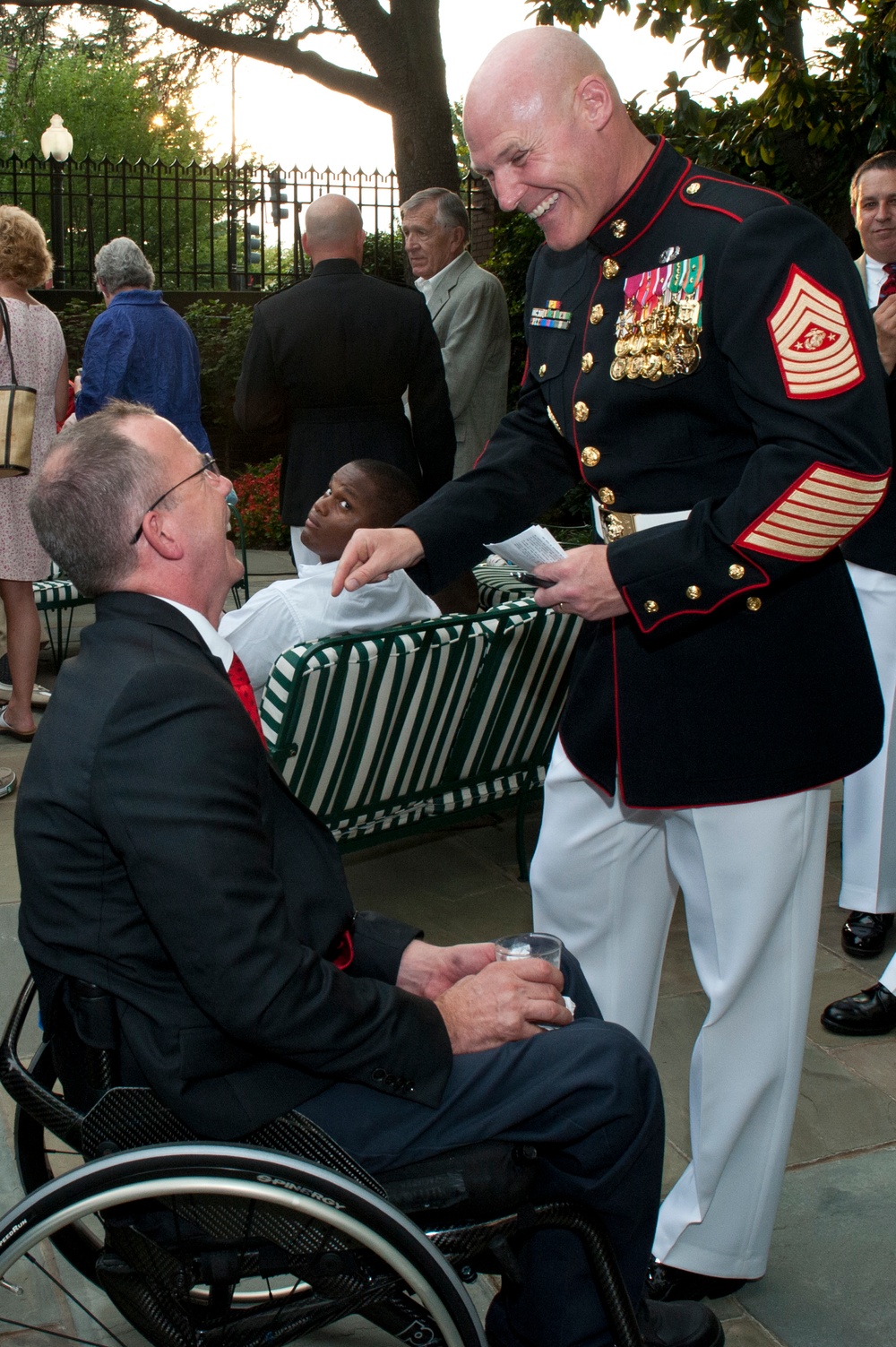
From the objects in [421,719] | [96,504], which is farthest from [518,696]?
[96,504]

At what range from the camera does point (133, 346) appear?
19.5 ft

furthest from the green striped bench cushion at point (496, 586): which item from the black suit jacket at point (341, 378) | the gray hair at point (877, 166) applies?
the gray hair at point (877, 166)

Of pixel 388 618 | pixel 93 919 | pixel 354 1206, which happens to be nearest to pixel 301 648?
pixel 388 618

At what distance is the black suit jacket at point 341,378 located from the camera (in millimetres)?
4992

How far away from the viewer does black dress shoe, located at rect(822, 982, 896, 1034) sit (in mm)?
3281

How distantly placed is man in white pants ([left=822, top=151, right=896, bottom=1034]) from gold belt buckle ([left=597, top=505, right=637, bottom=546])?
5.16ft

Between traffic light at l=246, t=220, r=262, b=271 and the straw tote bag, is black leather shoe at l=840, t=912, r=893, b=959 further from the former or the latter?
traffic light at l=246, t=220, r=262, b=271

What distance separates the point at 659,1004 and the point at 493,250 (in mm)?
10618

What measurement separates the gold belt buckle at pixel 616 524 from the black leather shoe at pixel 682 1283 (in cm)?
124

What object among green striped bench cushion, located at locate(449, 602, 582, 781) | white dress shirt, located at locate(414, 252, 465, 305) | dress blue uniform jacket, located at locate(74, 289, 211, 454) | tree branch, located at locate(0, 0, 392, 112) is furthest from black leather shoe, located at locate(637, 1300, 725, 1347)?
tree branch, located at locate(0, 0, 392, 112)

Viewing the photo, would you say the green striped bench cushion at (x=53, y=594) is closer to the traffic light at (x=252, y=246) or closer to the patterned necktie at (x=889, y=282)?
the patterned necktie at (x=889, y=282)

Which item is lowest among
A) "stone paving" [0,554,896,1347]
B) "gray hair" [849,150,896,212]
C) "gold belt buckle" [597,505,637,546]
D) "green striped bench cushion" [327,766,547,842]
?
"stone paving" [0,554,896,1347]

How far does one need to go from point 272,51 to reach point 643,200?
30.5 ft

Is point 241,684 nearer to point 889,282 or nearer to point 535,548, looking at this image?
point 535,548
